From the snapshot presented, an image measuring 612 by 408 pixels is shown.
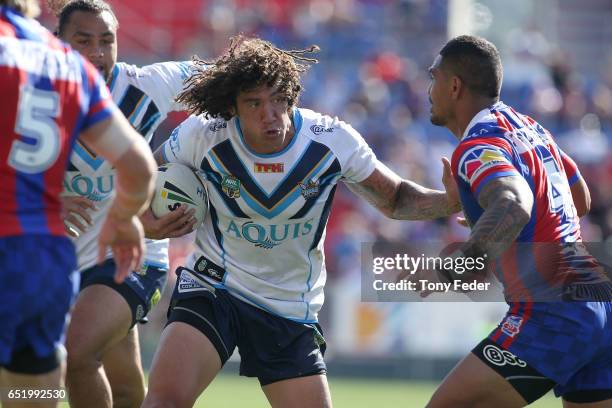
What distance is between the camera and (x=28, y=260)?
419 centimetres

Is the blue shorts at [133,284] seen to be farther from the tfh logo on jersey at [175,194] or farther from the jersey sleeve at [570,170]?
the jersey sleeve at [570,170]

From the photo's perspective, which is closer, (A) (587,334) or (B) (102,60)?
(A) (587,334)

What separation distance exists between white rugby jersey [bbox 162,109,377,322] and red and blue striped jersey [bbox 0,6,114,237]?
1.86 metres

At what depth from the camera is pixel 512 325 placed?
541 centimetres

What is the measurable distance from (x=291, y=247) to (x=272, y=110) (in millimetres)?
807

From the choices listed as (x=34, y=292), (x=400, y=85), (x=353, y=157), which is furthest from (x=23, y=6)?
(x=400, y=85)

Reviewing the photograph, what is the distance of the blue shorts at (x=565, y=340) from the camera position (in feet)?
17.3

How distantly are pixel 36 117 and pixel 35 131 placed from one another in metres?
0.05

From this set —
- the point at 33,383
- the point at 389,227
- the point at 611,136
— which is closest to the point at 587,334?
the point at 33,383

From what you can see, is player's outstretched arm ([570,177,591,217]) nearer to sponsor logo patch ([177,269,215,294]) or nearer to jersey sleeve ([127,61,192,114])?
sponsor logo patch ([177,269,215,294])

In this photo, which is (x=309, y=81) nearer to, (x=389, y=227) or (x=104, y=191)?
(x=389, y=227)

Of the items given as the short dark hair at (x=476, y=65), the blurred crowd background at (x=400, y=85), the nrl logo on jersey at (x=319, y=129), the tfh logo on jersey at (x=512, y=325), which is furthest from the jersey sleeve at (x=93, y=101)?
the blurred crowd background at (x=400, y=85)

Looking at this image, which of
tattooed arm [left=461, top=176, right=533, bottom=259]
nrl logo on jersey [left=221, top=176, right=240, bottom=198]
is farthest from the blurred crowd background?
tattooed arm [left=461, top=176, right=533, bottom=259]

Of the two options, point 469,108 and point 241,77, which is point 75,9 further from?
point 469,108
